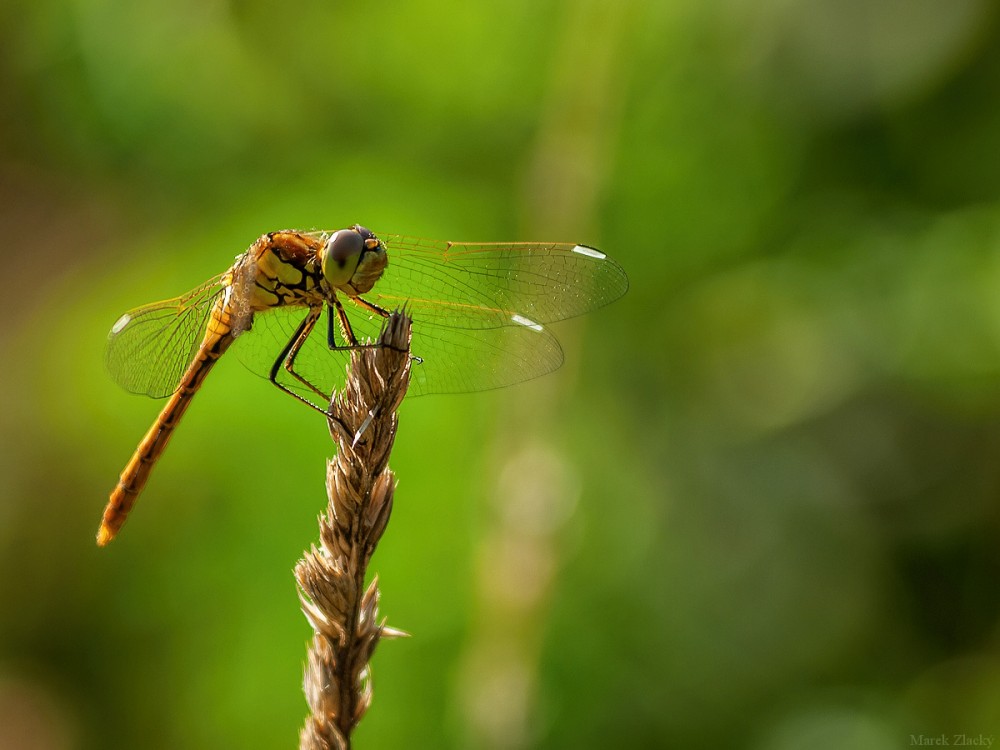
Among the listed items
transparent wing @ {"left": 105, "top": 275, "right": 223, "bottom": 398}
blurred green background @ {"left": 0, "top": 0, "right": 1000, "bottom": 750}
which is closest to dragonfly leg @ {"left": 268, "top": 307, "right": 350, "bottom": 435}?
transparent wing @ {"left": 105, "top": 275, "right": 223, "bottom": 398}

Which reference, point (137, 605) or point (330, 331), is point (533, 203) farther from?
point (137, 605)

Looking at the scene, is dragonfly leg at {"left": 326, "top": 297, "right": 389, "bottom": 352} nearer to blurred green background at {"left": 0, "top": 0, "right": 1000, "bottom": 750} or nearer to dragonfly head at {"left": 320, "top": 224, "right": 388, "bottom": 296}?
dragonfly head at {"left": 320, "top": 224, "right": 388, "bottom": 296}

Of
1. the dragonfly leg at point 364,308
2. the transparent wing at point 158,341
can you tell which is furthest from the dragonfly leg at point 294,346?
the transparent wing at point 158,341

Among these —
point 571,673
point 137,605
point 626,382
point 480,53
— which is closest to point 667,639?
point 571,673

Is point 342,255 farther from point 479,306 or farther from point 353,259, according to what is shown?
point 479,306

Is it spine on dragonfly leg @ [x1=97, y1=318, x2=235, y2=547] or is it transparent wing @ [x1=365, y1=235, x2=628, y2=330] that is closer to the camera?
transparent wing @ [x1=365, y1=235, x2=628, y2=330]

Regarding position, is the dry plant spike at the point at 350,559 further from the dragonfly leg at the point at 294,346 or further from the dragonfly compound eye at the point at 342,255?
the dragonfly leg at the point at 294,346
